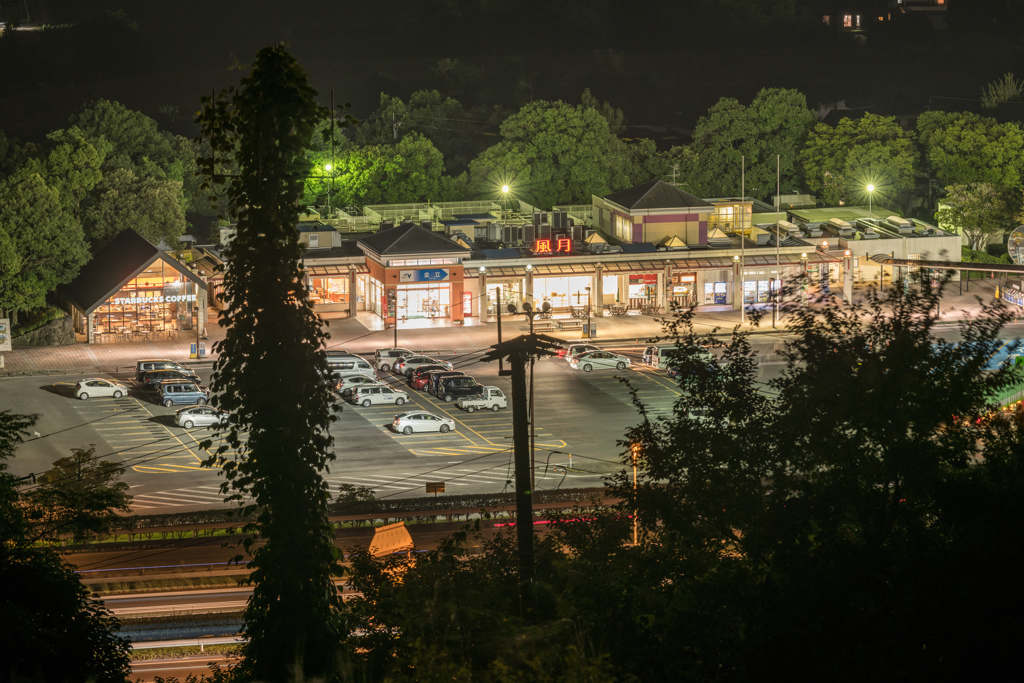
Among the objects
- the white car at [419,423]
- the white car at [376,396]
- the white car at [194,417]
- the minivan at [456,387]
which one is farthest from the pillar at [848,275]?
the white car at [194,417]

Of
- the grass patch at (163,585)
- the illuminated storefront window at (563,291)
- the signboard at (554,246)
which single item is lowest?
the grass patch at (163,585)

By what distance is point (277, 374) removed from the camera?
1564cm

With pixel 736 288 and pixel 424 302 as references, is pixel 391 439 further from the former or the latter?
pixel 736 288

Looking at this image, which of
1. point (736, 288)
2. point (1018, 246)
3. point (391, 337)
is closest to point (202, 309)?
point (391, 337)

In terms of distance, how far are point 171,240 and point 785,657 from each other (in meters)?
53.9

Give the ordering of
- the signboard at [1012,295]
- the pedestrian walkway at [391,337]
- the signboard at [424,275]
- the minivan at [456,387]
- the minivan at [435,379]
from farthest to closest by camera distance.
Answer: the signboard at [1012,295]
the signboard at [424,275]
the pedestrian walkway at [391,337]
the minivan at [435,379]
the minivan at [456,387]

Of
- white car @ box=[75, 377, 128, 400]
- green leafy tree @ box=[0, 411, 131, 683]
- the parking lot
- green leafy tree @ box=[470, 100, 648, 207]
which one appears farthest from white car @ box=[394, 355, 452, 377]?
green leafy tree @ box=[470, 100, 648, 207]

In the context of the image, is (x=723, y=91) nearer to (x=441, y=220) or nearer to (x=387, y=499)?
(x=441, y=220)

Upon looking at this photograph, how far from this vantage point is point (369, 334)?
5659 cm

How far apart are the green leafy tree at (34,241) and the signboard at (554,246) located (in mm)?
22381

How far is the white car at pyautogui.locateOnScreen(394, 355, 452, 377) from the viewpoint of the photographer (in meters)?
48.4

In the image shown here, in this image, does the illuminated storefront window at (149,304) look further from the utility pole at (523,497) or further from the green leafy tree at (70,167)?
the utility pole at (523,497)

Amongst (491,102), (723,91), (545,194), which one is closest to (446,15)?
Answer: (491,102)

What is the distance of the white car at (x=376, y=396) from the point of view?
1770 inches
